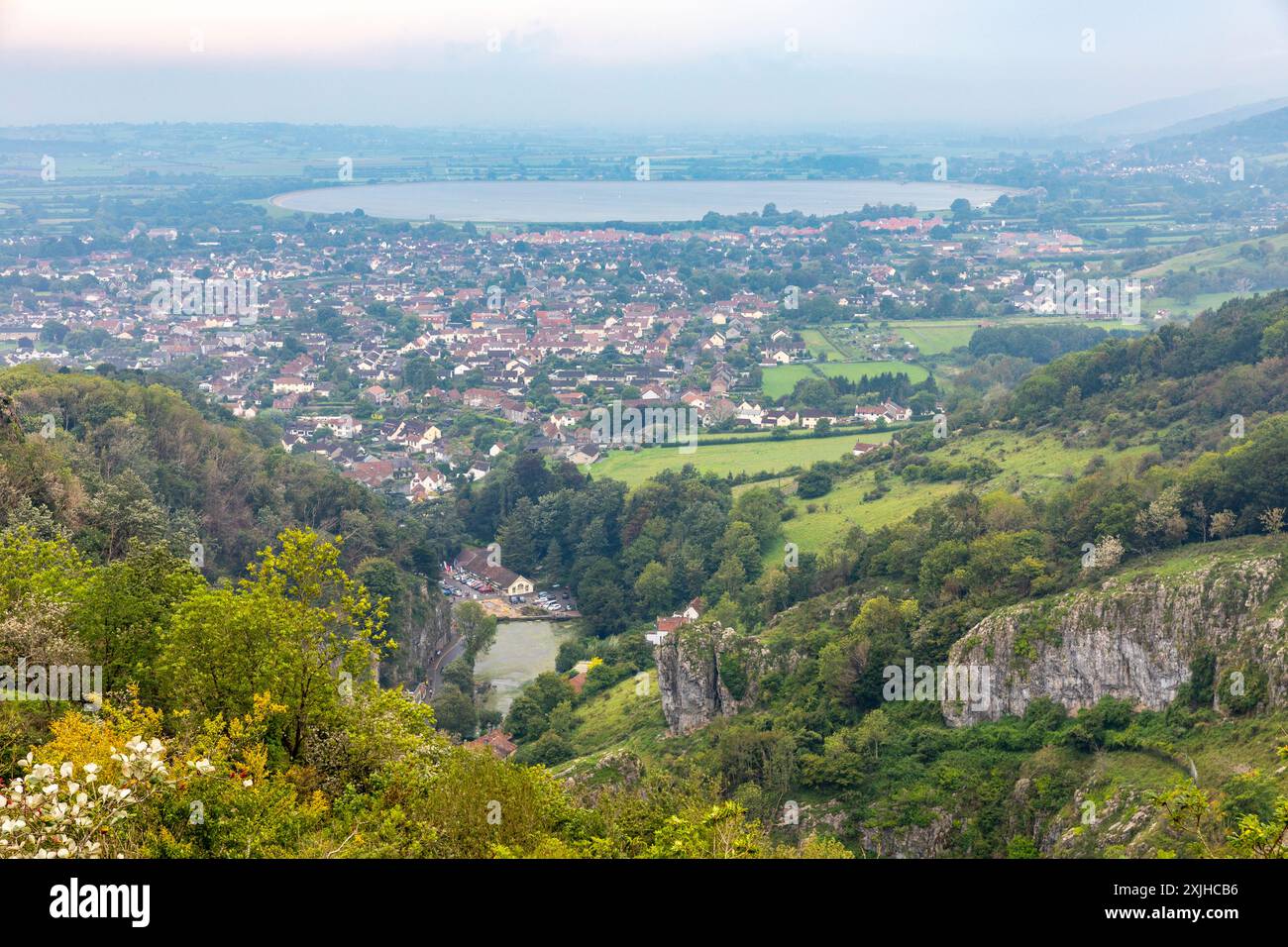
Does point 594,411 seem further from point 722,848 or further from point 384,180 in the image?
point 384,180

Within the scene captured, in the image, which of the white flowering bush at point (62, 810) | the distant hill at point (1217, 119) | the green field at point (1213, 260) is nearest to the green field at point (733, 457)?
the white flowering bush at point (62, 810)

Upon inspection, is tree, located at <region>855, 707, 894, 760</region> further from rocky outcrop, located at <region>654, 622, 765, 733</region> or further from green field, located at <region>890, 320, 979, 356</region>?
green field, located at <region>890, 320, 979, 356</region>

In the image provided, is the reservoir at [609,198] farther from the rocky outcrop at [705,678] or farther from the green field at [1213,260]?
the rocky outcrop at [705,678]
